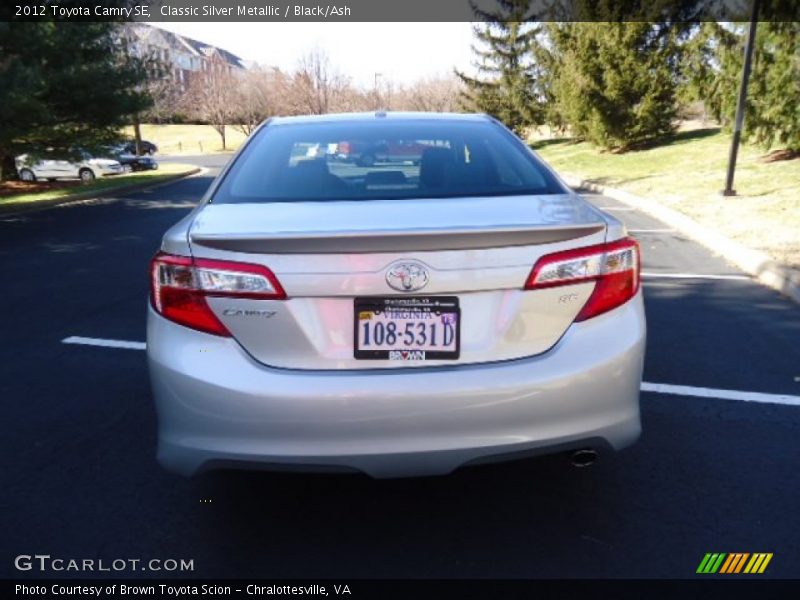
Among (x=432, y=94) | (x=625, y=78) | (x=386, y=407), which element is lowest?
(x=386, y=407)

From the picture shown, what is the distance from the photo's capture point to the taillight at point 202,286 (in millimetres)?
2225

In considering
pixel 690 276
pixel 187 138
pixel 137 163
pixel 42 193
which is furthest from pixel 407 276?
pixel 187 138

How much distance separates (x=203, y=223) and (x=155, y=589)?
1293 millimetres

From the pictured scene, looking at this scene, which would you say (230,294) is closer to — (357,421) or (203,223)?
(203,223)

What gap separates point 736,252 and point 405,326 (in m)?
6.97

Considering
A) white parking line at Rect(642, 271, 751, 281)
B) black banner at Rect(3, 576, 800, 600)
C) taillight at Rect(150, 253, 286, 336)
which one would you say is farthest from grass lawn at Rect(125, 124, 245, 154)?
black banner at Rect(3, 576, 800, 600)

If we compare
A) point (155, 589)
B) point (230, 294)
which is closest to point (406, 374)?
point (230, 294)

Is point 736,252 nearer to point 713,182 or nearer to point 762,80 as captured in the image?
point 713,182

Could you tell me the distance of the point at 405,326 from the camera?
7.30 ft

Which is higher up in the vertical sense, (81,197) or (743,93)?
(743,93)

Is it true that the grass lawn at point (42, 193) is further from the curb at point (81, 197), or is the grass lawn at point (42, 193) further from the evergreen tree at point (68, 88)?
the evergreen tree at point (68, 88)

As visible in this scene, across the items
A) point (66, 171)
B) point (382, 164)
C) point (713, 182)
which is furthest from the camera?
point (66, 171)

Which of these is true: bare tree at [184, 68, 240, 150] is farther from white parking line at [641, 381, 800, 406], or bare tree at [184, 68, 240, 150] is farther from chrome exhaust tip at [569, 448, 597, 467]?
chrome exhaust tip at [569, 448, 597, 467]

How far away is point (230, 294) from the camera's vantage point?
7.40 feet
